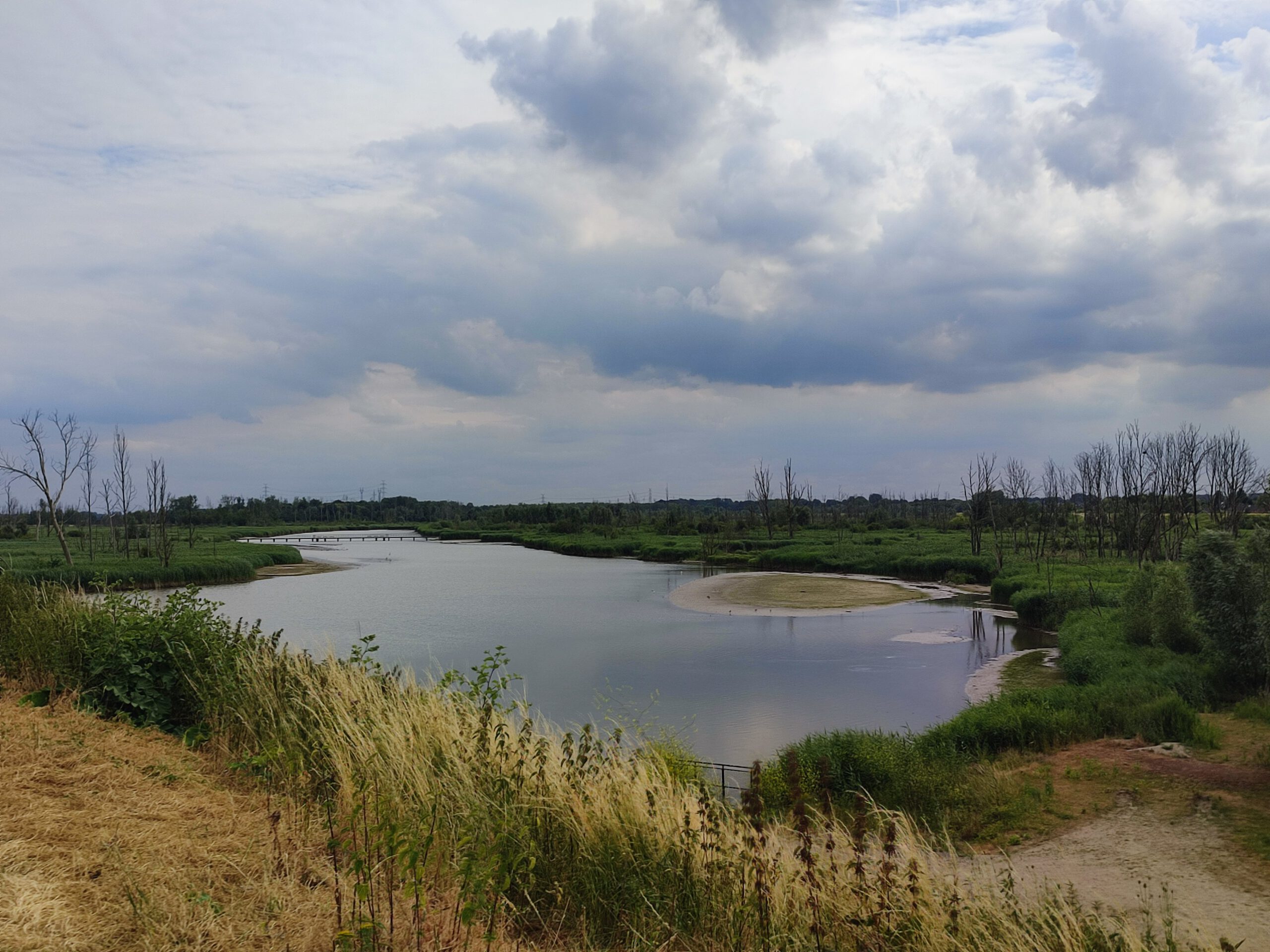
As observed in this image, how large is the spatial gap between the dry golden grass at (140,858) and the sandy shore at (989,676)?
14.3 meters

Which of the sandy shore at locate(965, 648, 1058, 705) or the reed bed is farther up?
the reed bed

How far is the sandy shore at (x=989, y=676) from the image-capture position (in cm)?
1705

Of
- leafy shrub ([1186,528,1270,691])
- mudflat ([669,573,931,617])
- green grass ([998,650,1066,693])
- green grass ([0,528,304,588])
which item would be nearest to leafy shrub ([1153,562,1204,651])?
leafy shrub ([1186,528,1270,691])

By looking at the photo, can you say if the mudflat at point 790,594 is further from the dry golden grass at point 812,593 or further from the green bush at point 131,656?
the green bush at point 131,656

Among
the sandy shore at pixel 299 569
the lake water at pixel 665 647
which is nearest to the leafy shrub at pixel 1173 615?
the lake water at pixel 665 647

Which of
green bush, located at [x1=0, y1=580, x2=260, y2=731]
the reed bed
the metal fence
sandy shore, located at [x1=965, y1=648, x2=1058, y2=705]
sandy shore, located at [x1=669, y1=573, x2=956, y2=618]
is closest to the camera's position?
the reed bed

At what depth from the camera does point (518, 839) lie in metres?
4.44

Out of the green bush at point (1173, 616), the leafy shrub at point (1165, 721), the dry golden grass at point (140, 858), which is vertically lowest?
the leafy shrub at point (1165, 721)

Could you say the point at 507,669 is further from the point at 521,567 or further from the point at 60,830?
the point at 521,567

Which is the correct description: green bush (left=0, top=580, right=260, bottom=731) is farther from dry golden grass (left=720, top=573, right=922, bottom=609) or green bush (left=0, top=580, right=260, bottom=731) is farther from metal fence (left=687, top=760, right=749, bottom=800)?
dry golden grass (left=720, top=573, right=922, bottom=609)

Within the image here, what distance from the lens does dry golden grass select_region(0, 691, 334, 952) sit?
3.42 m

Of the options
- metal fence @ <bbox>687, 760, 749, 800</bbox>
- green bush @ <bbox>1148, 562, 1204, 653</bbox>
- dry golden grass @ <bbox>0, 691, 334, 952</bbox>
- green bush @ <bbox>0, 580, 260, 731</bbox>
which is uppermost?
green bush @ <bbox>0, 580, 260, 731</bbox>

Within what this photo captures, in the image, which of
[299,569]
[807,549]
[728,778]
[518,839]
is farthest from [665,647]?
[299,569]

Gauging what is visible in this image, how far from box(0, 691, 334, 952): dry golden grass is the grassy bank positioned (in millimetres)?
119
